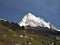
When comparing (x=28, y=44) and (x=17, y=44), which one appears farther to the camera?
(x=28, y=44)

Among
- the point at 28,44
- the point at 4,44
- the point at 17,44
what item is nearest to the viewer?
the point at 4,44

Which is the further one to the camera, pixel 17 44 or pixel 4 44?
pixel 17 44

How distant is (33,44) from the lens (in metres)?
181

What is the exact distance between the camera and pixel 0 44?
147 m

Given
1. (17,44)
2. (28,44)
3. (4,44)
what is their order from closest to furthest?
(4,44)
(17,44)
(28,44)

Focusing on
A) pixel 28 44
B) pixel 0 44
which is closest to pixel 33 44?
pixel 28 44

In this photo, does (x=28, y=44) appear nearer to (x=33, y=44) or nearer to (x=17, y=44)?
(x=33, y=44)

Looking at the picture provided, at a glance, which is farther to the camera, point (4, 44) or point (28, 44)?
point (28, 44)

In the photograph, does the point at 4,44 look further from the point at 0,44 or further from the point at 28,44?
the point at 28,44

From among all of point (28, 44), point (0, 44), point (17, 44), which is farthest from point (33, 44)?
point (0, 44)

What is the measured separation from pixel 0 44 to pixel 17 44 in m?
17.1

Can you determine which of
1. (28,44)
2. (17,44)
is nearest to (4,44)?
(17,44)

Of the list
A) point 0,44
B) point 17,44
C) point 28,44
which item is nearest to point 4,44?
point 0,44

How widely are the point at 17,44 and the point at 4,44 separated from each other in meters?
17.5
